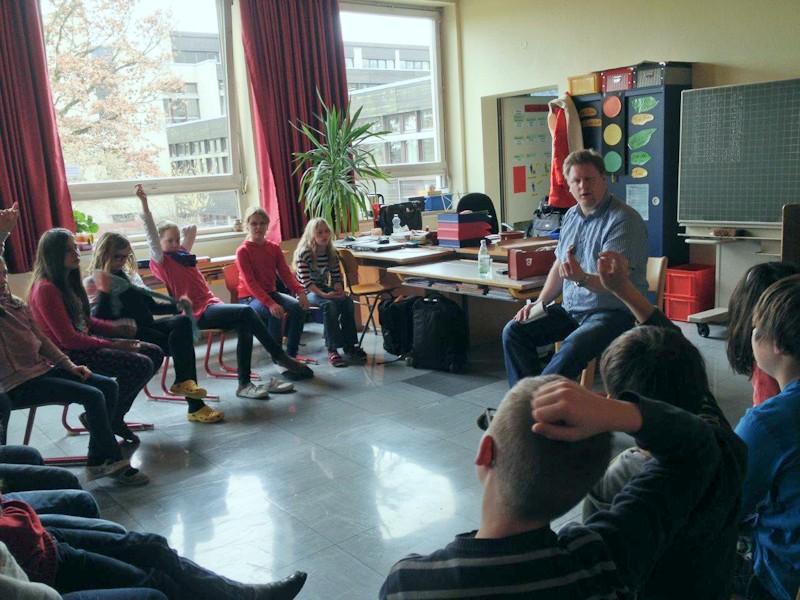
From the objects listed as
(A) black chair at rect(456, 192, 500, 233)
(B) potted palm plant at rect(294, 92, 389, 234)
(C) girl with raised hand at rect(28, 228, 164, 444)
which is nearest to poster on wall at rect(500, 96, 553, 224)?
(A) black chair at rect(456, 192, 500, 233)

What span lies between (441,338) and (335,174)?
2390mm

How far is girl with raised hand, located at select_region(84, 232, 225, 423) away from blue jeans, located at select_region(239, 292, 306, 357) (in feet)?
2.79

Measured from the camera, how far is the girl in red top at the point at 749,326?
2057mm

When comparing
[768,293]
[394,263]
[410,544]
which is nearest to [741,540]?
[768,293]

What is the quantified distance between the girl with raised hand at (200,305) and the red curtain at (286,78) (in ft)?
7.11

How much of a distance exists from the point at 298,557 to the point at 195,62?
5.30 m

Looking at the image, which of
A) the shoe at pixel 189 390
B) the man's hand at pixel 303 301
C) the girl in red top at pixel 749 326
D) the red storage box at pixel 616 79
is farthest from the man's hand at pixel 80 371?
the red storage box at pixel 616 79

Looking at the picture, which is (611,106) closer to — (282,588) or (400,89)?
(400,89)

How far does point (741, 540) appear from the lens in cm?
180

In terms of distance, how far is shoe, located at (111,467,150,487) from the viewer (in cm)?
334

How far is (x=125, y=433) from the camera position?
152 inches

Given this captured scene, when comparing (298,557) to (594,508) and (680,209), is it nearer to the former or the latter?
(594,508)

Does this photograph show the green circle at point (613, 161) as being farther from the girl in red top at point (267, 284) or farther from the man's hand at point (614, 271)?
the man's hand at point (614, 271)

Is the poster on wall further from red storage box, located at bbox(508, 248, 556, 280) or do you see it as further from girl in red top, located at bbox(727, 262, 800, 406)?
girl in red top, located at bbox(727, 262, 800, 406)
